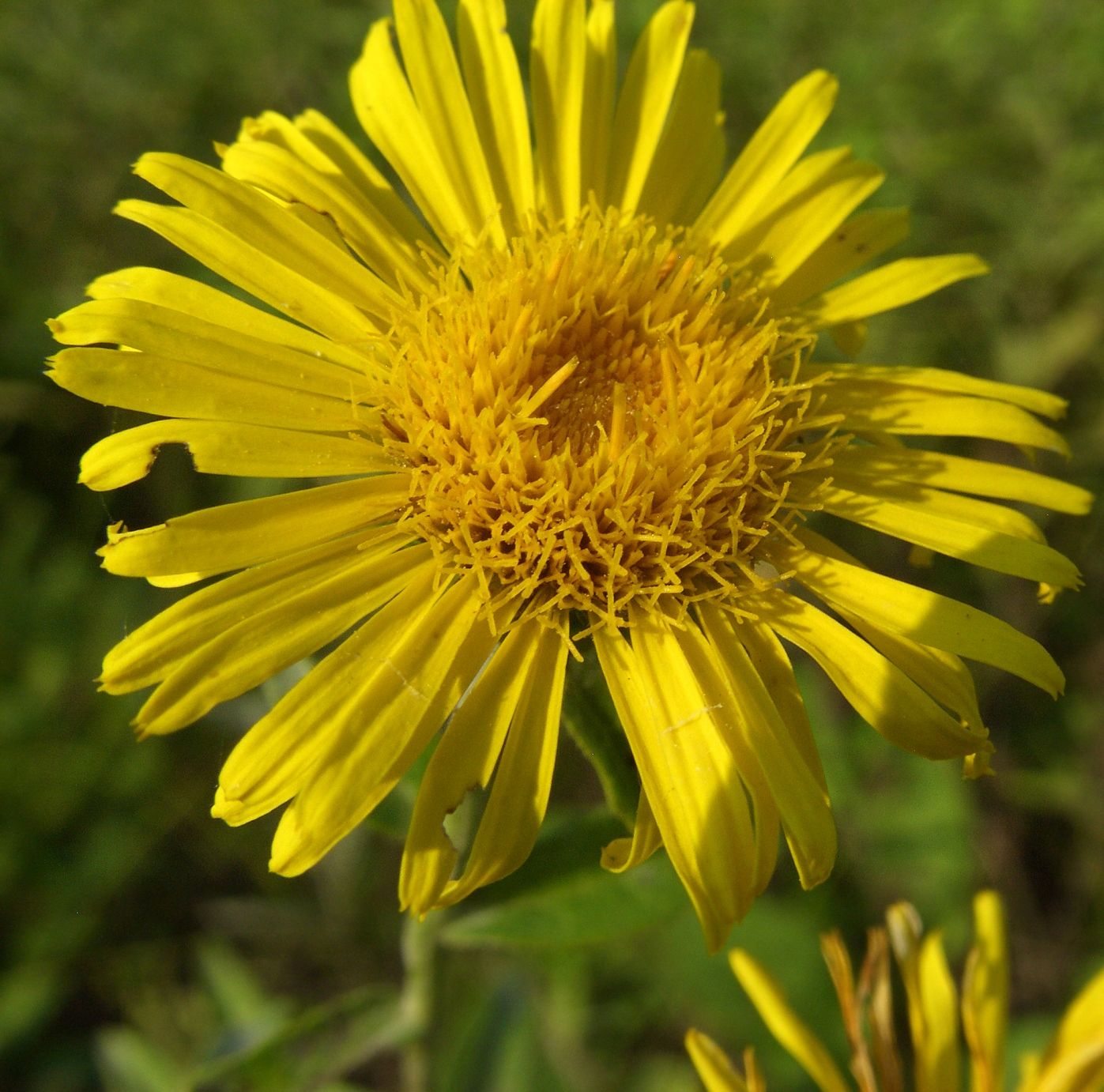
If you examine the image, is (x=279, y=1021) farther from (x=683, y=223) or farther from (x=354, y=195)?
(x=683, y=223)

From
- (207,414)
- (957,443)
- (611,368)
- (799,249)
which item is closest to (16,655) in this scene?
(207,414)

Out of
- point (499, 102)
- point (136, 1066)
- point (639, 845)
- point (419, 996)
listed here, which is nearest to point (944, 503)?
point (639, 845)

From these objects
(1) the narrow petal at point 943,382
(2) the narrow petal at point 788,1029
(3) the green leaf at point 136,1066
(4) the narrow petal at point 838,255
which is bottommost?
(2) the narrow petal at point 788,1029

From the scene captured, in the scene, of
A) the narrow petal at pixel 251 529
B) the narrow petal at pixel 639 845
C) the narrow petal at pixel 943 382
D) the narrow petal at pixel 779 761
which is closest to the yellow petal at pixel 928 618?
the narrow petal at pixel 779 761

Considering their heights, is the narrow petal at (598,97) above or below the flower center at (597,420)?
above

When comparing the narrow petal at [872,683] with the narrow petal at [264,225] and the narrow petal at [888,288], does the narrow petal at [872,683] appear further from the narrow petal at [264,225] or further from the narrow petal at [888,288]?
the narrow petal at [264,225]

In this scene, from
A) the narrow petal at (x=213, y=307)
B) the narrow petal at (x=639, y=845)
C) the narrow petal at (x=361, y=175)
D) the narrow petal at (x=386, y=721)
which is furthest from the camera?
the narrow petal at (x=361, y=175)

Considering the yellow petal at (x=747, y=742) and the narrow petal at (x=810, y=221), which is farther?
the narrow petal at (x=810, y=221)

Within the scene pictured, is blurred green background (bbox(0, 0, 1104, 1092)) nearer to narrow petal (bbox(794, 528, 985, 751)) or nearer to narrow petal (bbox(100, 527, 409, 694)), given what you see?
narrow petal (bbox(100, 527, 409, 694))
